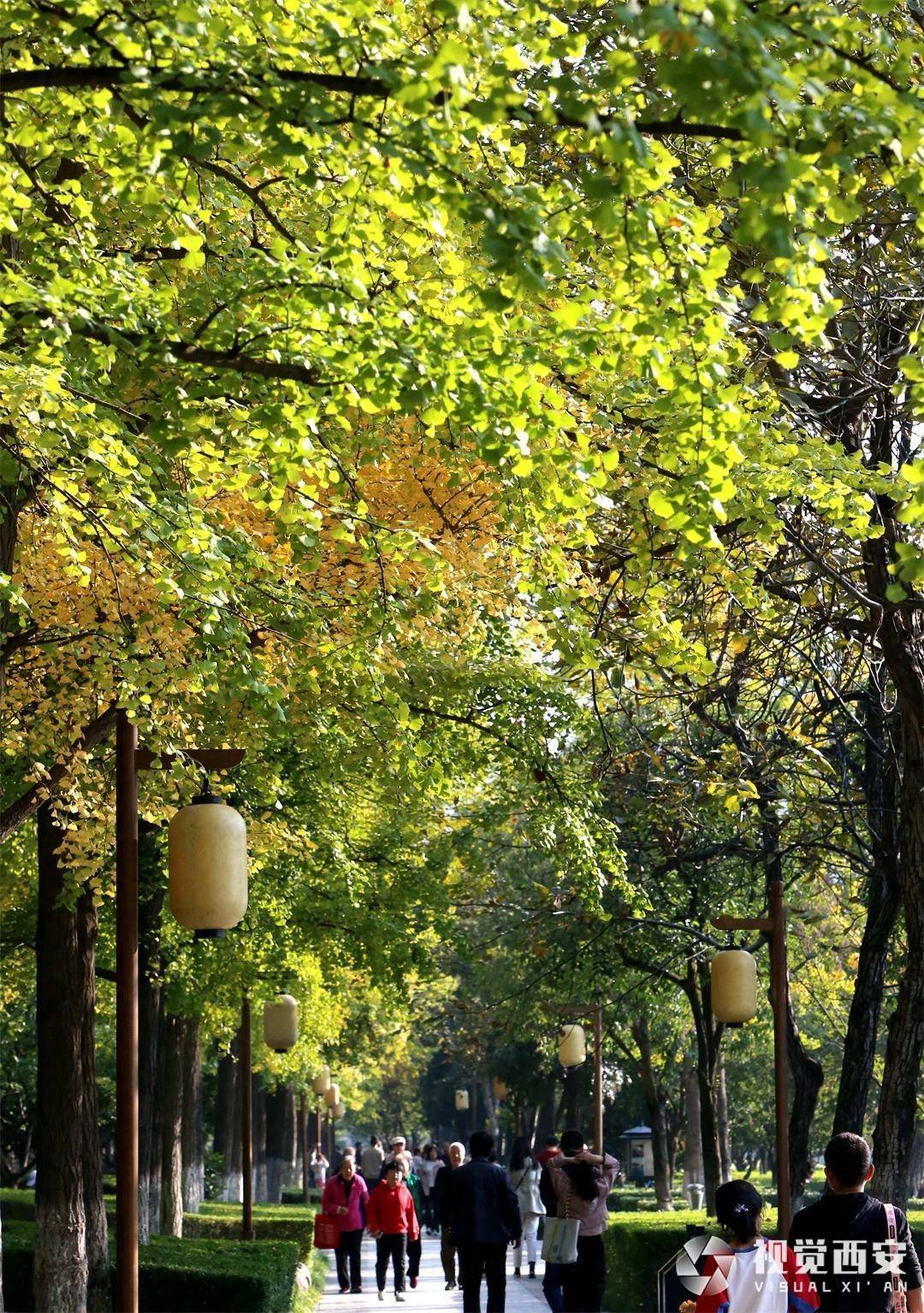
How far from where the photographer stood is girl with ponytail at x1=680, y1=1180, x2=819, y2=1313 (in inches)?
289

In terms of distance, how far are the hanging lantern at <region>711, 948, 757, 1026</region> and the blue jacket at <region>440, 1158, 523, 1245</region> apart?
221 centimetres

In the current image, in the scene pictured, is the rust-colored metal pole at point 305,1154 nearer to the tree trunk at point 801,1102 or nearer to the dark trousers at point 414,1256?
the dark trousers at point 414,1256

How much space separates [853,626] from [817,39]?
21.4ft

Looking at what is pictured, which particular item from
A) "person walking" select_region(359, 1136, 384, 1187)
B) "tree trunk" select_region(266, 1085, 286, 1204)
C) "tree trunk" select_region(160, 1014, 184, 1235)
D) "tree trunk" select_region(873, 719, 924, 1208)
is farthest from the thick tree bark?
"tree trunk" select_region(873, 719, 924, 1208)

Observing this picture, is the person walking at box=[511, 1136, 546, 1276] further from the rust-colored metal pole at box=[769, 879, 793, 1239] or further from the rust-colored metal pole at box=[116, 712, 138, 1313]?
the rust-colored metal pole at box=[116, 712, 138, 1313]

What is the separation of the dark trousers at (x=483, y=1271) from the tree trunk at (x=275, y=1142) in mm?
30497

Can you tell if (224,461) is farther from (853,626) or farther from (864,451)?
(864,451)

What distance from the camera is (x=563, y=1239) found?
47.2 ft

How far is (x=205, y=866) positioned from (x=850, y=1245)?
335 centimetres

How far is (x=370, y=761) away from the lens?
587 inches

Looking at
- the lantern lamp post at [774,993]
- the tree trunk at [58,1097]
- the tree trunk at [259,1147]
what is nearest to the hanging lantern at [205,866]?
the lantern lamp post at [774,993]

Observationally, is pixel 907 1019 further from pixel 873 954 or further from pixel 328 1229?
pixel 328 1229

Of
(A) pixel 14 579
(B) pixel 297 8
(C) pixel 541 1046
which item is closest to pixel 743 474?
(B) pixel 297 8

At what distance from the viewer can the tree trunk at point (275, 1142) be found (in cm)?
4666
